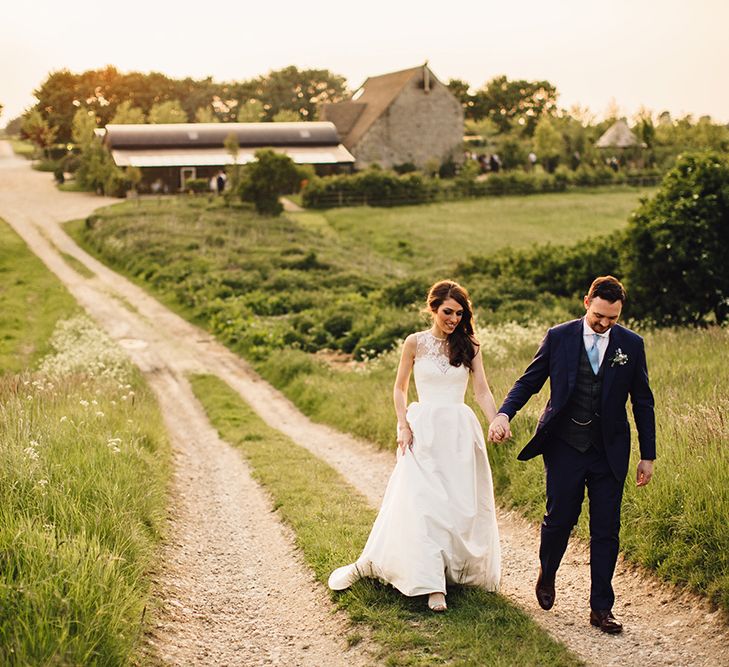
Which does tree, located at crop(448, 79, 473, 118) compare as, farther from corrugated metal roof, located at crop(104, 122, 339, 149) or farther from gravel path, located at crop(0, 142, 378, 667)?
gravel path, located at crop(0, 142, 378, 667)

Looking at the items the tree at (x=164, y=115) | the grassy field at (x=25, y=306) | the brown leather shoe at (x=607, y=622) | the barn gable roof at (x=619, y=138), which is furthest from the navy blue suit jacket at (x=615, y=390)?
the tree at (x=164, y=115)

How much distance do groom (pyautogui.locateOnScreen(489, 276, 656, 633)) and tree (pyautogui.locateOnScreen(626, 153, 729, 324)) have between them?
13.4m

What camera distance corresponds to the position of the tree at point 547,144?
7056 centimetres

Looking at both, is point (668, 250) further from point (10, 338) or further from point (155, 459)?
point (10, 338)

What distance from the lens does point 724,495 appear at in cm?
697

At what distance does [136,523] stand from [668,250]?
563 inches

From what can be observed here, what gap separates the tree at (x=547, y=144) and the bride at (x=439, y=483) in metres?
66.6

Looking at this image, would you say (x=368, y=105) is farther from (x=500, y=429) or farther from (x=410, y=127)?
(x=500, y=429)

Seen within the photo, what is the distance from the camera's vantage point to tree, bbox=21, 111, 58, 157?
84438mm

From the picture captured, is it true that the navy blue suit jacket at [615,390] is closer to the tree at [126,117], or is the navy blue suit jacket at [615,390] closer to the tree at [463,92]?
the tree at [126,117]

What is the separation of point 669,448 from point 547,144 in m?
65.8

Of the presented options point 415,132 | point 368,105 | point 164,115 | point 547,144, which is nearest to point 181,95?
point 164,115

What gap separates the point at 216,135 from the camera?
67000 millimetres

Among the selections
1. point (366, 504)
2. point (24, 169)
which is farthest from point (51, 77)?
point (366, 504)
